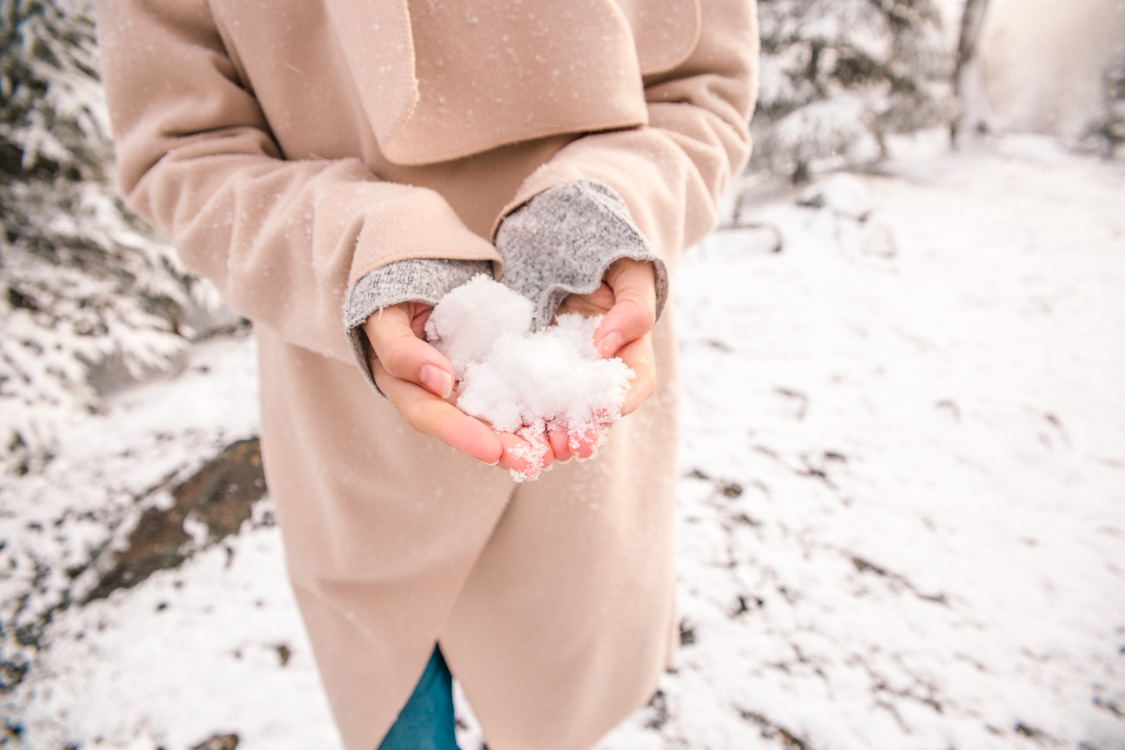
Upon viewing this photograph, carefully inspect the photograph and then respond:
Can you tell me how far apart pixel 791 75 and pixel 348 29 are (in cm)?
826

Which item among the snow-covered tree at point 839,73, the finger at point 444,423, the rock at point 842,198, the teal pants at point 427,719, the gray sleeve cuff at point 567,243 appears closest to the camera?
the finger at point 444,423

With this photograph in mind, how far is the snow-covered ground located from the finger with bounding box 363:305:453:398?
1.59 meters

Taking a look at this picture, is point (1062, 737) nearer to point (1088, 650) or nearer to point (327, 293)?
point (1088, 650)

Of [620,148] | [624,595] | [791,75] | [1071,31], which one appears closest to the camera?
[620,148]

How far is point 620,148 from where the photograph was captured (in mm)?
908

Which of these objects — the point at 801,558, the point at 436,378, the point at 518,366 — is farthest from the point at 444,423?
the point at 801,558

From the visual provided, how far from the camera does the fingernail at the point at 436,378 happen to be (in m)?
0.62

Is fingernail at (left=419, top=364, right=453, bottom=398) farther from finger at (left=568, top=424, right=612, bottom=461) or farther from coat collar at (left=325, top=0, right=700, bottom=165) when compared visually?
coat collar at (left=325, top=0, right=700, bottom=165)

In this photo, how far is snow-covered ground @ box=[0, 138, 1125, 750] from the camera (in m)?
1.65

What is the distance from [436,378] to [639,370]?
0.28 metres

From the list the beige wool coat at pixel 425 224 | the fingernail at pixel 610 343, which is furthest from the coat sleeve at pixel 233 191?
the fingernail at pixel 610 343

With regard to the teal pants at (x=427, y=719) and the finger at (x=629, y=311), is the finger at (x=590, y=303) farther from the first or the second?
the teal pants at (x=427, y=719)

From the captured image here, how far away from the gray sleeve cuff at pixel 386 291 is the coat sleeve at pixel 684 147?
20 cm

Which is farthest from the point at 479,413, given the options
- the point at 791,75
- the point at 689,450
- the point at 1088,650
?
the point at 791,75
